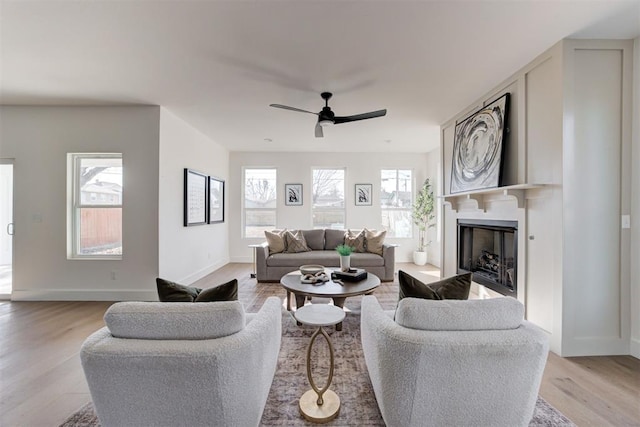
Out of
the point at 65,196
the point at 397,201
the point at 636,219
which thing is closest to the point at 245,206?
the point at 65,196

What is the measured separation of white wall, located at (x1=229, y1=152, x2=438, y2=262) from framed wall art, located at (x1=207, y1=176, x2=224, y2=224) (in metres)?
0.47

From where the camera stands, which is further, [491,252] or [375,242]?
[375,242]

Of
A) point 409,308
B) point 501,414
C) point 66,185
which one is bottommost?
point 501,414

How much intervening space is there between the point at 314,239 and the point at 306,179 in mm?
1783

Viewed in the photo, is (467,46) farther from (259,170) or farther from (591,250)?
(259,170)

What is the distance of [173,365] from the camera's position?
1.14 m

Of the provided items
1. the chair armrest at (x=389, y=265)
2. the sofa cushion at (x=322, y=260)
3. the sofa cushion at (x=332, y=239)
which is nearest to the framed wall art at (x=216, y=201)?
the sofa cushion at (x=322, y=260)

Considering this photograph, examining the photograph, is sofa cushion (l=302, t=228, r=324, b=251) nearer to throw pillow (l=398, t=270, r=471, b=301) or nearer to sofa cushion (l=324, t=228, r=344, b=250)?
sofa cushion (l=324, t=228, r=344, b=250)

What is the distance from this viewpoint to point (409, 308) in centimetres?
130

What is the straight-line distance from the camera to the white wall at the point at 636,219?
226cm

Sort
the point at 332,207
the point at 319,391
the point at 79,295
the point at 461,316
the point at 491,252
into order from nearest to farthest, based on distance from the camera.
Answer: the point at 461,316 → the point at 319,391 → the point at 491,252 → the point at 79,295 → the point at 332,207

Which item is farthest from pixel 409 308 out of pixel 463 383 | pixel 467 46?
pixel 467 46

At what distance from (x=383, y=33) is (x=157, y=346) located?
2.54 m

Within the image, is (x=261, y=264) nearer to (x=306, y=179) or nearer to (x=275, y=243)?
(x=275, y=243)
